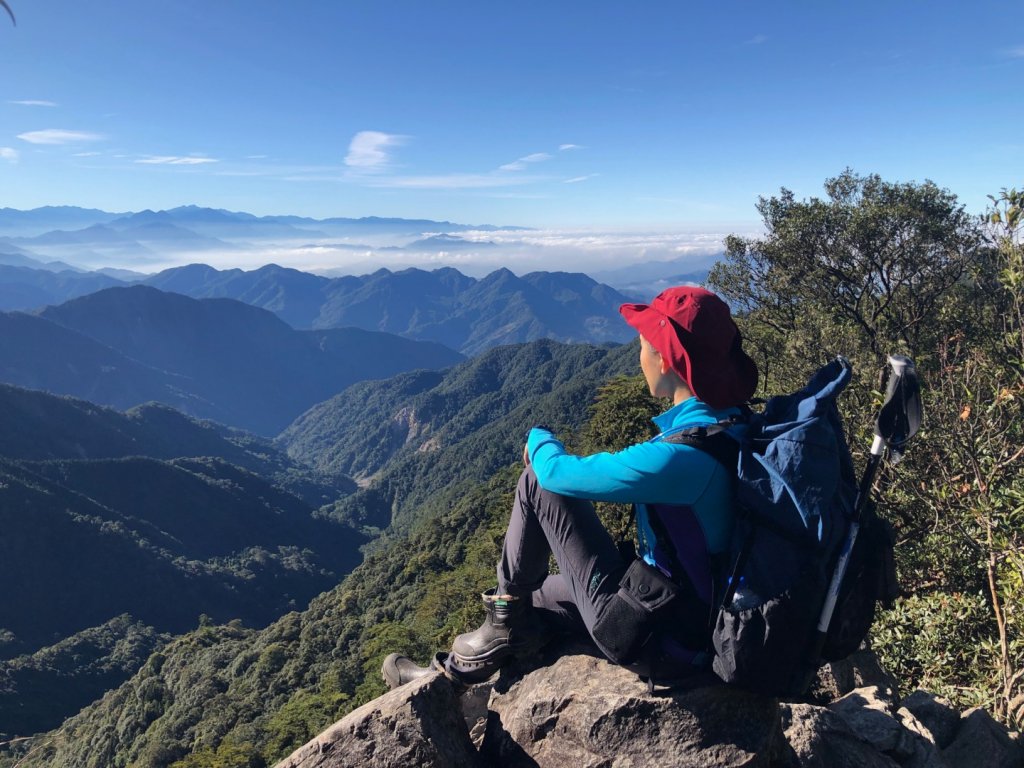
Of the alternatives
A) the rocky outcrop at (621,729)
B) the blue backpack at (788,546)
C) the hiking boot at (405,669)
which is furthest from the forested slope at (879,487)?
the hiking boot at (405,669)

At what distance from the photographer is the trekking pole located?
10.1 ft

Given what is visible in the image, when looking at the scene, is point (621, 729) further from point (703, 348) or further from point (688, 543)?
point (703, 348)

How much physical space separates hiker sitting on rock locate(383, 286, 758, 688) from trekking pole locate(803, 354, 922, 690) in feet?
1.91

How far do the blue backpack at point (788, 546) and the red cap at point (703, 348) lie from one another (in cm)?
22

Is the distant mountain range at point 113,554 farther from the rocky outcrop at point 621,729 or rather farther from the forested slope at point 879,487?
the rocky outcrop at point 621,729

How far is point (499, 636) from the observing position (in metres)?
4.32

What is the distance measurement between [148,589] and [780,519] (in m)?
133

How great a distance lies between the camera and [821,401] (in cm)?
312

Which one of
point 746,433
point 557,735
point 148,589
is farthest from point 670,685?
→ point 148,589

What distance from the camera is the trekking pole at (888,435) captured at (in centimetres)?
308

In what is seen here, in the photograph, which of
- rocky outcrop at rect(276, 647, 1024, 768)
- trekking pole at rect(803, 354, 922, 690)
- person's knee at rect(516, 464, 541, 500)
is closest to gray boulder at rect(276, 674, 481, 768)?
rocky outcrop at rect(276, 647, 1024, 768)

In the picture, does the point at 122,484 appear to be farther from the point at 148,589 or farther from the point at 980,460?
the point at 980,460

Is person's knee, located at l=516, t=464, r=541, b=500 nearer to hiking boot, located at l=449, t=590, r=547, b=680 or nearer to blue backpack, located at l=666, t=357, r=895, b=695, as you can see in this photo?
hiking boot, located at l=449, t=590, r=547, b=680

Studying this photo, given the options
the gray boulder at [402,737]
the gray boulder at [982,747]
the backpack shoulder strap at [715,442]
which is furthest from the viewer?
the gray boulder at [982,747]
